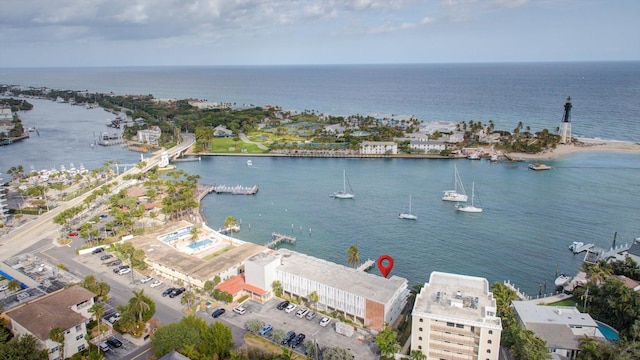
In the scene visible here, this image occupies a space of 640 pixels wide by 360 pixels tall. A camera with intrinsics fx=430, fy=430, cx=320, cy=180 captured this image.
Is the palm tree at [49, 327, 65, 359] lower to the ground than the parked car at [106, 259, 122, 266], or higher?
higher

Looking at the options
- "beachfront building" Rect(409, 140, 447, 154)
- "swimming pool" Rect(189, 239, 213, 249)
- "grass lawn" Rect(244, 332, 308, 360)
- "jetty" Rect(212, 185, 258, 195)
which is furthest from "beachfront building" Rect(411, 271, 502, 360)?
"beachfront building" Rect(409, 140, 447, 154)

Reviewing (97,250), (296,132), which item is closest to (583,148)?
(296,132)

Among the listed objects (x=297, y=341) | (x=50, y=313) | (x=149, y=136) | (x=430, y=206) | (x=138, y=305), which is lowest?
(x=297, y=341)

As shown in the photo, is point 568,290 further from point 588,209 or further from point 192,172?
point 192,172

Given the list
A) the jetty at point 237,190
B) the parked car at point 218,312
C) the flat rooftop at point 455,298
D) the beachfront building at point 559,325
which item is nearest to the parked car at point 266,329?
the parked car at point 218,312

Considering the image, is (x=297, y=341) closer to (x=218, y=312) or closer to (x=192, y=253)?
(x=218, y=312)

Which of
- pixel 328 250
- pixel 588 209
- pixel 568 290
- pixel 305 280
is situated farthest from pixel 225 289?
pixel 588 209

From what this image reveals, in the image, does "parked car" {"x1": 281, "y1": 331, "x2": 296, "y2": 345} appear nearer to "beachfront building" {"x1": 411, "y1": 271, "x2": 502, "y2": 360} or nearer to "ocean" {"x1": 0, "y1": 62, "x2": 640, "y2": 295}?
"beachfront building" {"x1": 411, "y1": 271, "x2": 502, "y2": 360}

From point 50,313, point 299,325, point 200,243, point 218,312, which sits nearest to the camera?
point 50,313
